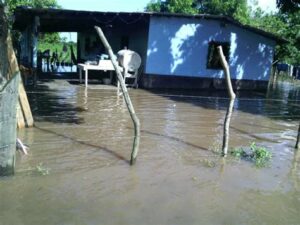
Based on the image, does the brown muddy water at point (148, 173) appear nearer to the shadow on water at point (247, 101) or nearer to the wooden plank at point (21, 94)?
the wooden plank at point (21, 94)

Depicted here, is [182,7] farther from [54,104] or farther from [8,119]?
[8,119]

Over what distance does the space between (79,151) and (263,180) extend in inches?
124

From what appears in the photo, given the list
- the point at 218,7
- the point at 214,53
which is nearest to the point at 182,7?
the point at 218,7

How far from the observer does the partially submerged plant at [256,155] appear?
823 centimetres

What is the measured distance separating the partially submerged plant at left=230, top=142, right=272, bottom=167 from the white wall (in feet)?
37.6

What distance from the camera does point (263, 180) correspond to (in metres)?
7.27

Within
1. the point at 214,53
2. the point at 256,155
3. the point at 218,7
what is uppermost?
the point at 218,7

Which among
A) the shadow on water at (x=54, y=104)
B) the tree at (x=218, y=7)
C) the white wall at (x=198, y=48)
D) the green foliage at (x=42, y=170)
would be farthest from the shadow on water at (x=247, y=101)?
the tree at (x=218, y=7)

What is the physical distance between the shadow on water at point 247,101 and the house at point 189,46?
1145 millimetres

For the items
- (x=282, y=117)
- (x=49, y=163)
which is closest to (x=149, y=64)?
(x=282, y=117)

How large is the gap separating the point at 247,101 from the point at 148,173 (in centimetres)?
1026

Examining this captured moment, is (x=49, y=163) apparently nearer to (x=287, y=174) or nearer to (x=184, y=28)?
(x=287, y=174)

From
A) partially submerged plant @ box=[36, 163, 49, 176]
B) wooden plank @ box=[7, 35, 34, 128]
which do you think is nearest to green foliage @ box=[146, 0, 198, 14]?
wooden plank @ box=[7, 35, 34, 128]

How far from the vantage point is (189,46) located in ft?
66.4
